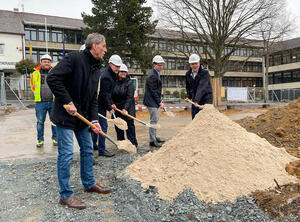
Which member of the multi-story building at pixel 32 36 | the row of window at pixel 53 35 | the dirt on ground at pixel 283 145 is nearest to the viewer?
the dirt on ground at pixel 283 145

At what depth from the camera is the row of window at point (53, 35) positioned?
108ft

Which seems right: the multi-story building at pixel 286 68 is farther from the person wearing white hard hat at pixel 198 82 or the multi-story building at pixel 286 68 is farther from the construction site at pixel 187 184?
the construction site at pixel 187 184

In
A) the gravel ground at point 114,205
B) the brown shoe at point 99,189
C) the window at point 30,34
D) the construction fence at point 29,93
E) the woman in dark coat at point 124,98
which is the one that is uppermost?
the window at point 30,34

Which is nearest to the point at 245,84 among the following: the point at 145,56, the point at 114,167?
the point at 145,56

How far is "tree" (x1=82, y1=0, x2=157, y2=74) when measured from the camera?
24.4m

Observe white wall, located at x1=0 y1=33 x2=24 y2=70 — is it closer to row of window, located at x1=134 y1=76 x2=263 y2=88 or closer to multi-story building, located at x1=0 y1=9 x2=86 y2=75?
multi-story building, located at x1=0 y1=9 x2=86 y2=75

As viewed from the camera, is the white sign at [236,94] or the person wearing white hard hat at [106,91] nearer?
the person wearing white hard hat at [106,91]

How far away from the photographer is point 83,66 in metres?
2.92

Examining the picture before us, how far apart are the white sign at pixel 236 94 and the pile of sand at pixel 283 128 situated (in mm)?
12204

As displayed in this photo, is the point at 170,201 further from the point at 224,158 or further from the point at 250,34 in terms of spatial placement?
the point at 250,34

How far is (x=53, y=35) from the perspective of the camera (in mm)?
34375

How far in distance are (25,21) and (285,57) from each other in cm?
3748

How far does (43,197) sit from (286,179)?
2.86 metres

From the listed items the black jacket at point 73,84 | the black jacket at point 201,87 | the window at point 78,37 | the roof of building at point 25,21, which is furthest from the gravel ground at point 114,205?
the window at point 78,37
